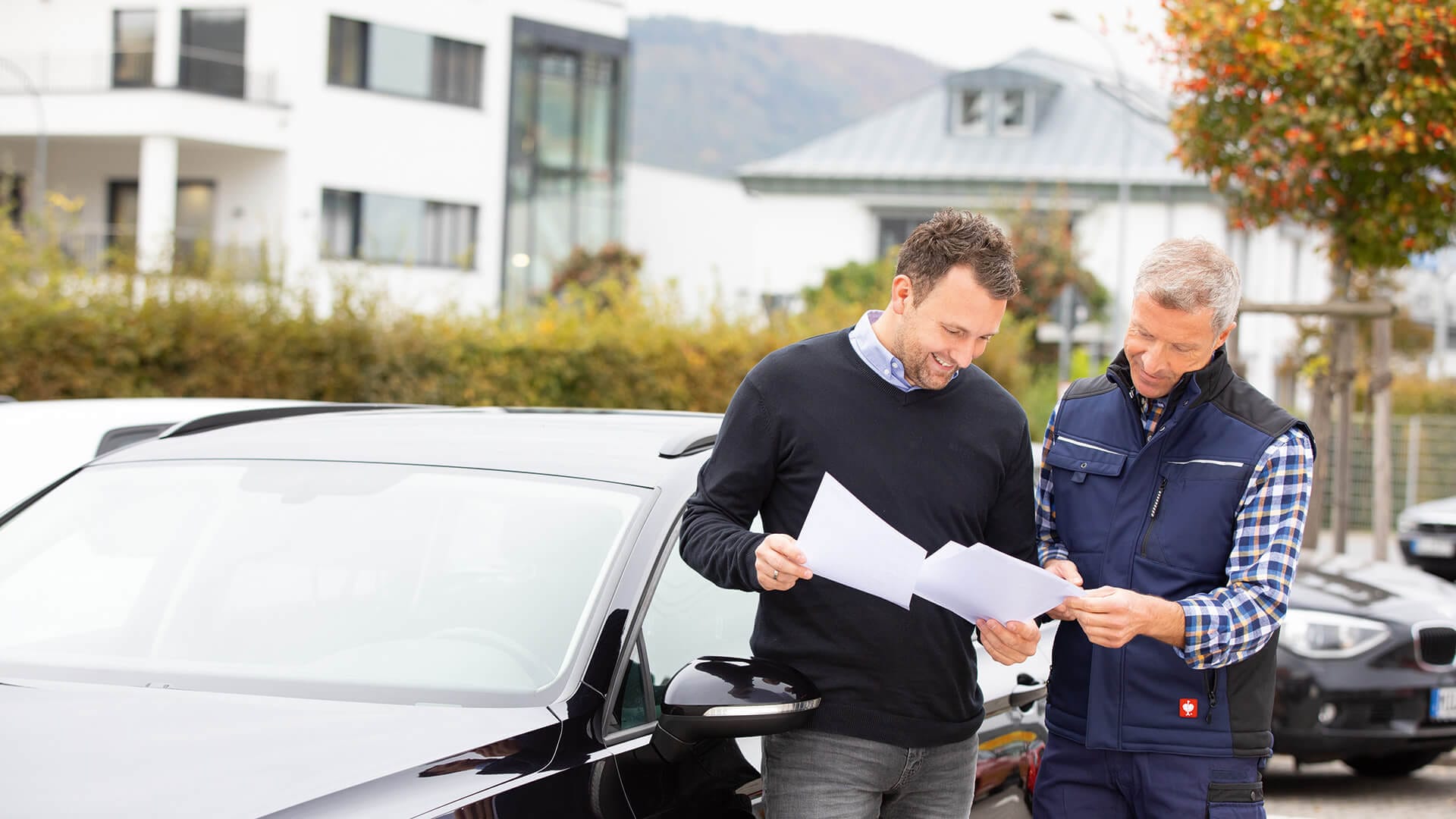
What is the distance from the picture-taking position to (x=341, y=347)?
11859 millimetres

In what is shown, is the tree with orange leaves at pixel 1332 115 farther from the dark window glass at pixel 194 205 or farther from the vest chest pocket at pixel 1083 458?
the dark window glass at pixel 194 205

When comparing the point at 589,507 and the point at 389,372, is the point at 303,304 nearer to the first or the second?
the point at 389,372

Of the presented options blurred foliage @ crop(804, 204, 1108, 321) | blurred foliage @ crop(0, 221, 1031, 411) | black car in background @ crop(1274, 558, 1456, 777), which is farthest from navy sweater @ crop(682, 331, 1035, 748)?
blurred foliage @ crop(804, 204, 1108, 321)

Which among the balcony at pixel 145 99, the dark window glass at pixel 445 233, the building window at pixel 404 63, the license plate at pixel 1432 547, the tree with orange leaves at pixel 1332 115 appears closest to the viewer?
the tree with orange leaves at pixel 1332 115

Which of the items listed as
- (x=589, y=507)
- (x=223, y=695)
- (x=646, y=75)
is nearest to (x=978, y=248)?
(x=589, y=507)

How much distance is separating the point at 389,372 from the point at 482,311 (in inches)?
58.4

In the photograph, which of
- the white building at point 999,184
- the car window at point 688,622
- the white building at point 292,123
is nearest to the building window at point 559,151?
the white building at point 292,123

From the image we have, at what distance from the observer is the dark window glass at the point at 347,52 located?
3234 cm

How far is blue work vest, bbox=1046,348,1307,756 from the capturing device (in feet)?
10.0

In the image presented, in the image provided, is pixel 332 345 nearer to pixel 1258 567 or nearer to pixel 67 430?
pixel 67 430

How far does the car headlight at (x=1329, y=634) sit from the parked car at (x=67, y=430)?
4.98 meters

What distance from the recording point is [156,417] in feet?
17.4

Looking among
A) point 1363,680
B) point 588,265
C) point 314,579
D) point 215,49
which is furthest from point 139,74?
point 314,579

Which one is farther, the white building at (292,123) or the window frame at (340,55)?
the window frame at (340,55)
